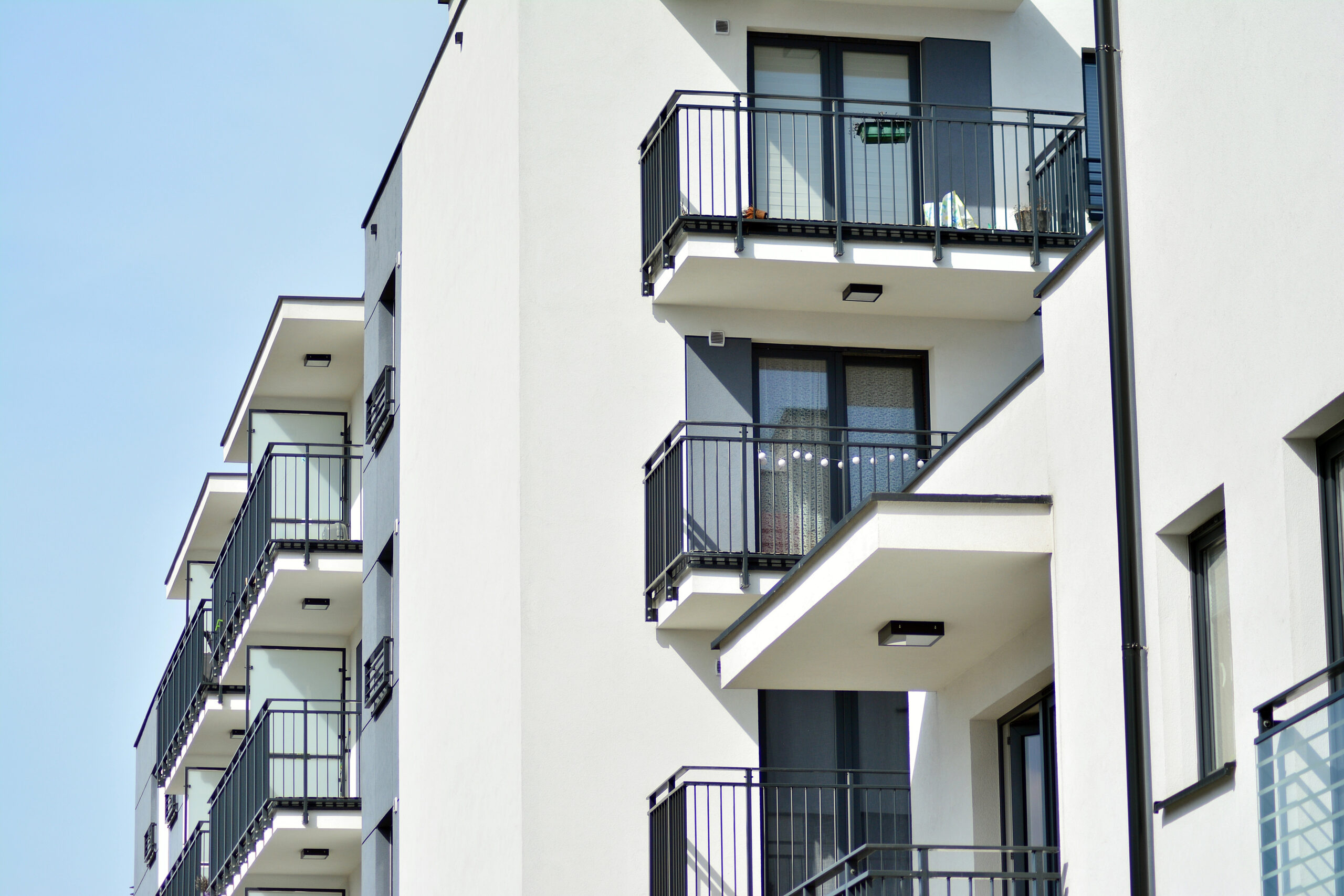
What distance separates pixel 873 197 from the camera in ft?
69.6

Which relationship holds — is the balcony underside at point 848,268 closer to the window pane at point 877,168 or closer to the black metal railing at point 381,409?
the window pane at point 877,168

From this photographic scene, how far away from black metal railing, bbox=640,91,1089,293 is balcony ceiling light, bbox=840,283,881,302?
1.54ft

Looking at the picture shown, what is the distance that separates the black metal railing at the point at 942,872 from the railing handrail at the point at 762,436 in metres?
3.77

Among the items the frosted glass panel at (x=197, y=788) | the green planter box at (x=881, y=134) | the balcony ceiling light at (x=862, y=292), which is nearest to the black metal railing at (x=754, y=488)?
the balcony ceiling light at (x=862, y=292)

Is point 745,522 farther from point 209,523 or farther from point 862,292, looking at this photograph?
point 209,523

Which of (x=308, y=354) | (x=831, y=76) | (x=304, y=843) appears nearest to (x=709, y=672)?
(x=831, y=76)

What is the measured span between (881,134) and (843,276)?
5.71 feet

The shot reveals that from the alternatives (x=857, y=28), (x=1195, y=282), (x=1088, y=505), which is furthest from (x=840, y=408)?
(x=1195, y=282)

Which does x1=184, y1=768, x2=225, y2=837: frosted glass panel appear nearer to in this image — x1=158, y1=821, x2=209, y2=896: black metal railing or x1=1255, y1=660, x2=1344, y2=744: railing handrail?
x1=158, y1=821, x2=209, y2=896: black metal railing

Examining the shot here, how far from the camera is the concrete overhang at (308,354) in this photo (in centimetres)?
2977

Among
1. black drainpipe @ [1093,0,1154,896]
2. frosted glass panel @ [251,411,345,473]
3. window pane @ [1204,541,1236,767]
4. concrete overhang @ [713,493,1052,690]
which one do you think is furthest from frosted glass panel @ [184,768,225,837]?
window pane @ [1204,541,1236,767]

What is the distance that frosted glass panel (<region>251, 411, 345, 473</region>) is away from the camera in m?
32.1

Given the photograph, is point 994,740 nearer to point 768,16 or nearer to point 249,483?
point 768,16

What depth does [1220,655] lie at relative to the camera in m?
10.3
